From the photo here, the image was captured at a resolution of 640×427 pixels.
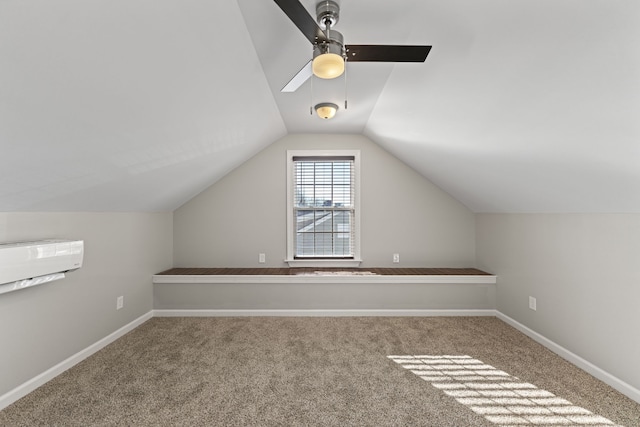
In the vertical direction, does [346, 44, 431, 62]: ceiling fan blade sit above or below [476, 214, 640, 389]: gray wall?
above

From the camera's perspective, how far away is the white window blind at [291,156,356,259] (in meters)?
3.85

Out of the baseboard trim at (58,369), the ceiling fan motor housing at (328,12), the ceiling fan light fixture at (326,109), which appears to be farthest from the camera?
the ceiling fan light fixture at (326,109)

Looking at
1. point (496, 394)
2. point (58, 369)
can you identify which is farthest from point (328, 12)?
point (58, 369)

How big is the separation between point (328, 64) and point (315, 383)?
6.71ft

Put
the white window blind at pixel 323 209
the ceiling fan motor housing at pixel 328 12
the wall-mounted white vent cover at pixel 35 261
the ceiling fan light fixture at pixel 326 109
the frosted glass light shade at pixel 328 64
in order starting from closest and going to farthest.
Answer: the frosted glass light shade at pixel 328 64 → the ceiling fan motor housing at pixel 328 12 → the wall-mounted white vent cover at pixel 35 261 → the ceiling fan light fixture at pixel 326 109 → the white window blind at pixel 323 209

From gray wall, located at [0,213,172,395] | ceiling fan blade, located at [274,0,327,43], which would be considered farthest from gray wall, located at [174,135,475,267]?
ceiling fan blade, located at [274,0,327,43]

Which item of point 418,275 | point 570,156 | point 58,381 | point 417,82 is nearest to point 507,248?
point 418,275

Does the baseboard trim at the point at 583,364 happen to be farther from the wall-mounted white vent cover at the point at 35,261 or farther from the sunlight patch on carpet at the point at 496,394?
the wall-mounted white vent cover at the point at 35,261

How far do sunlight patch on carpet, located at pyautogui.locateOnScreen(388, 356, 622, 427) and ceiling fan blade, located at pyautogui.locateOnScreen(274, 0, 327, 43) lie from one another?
2.33 m

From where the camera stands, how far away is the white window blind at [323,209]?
3852 mm

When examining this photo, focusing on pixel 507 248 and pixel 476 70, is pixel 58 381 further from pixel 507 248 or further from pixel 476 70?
pixel 507 248

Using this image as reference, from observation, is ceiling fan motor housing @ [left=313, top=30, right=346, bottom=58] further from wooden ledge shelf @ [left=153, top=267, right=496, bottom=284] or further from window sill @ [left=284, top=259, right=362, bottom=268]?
window sill @ [left=284, top=259, right=362, bottom=268]

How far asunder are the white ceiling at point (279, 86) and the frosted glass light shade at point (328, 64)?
37cm

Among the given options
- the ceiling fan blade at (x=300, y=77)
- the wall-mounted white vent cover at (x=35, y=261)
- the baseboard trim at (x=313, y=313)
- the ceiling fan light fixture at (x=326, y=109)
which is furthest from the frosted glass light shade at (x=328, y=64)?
the baseboard trim at (x=313, y=313)
